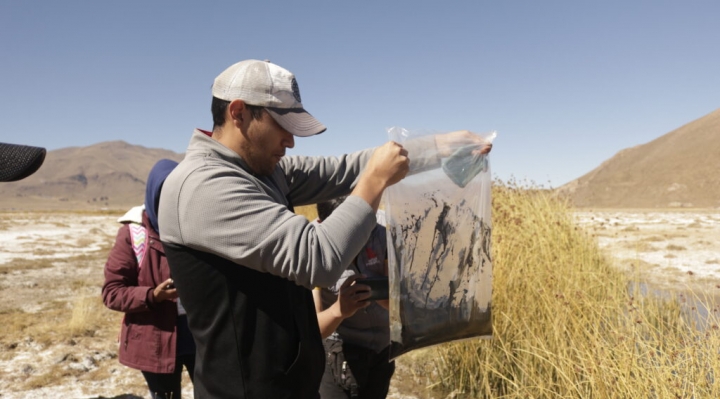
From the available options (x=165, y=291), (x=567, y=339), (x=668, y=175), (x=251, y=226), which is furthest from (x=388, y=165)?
(x=668, y=175)

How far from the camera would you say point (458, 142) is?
5.36 feet

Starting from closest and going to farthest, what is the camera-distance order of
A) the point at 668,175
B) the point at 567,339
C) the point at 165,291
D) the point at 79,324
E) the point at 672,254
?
1. the point at 165,291
2. the point at 567,339
3. the point at 79,324
4. the point at 672,254
5. the point at 668,175

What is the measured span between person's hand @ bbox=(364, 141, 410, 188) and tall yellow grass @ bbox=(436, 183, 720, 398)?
1357mm

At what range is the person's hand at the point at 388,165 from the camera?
1249mm

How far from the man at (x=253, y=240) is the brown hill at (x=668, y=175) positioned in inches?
1743

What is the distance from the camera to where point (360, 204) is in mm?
1179

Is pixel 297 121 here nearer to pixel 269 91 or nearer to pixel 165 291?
pixel 269 91

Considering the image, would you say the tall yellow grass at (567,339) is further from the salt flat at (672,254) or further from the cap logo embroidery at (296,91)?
the salt flat at (672,254)

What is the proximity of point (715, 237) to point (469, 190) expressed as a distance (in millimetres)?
13693

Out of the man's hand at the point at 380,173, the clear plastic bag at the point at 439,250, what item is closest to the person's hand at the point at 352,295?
the clear plastic bag at the point at 439,250

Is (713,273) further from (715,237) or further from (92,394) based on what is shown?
(92,394)

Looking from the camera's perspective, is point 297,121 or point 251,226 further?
point 297,121

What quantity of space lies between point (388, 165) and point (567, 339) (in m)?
2.48

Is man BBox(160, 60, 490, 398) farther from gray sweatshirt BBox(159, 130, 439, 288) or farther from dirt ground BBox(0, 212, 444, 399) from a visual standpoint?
dirt ground BBox(0, 212, 444, 399)
